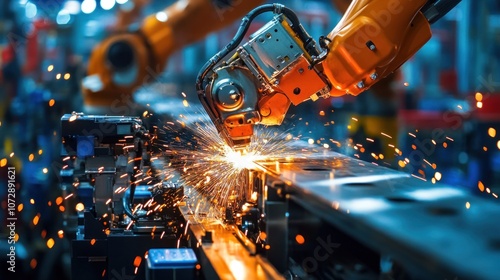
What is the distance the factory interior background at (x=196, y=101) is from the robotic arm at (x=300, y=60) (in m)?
0.58

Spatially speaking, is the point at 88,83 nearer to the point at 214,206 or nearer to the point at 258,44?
the point at 214,206

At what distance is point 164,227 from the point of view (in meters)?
4.55

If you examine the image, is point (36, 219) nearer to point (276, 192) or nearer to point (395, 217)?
point (276, 192)

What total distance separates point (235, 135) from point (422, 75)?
6784mm

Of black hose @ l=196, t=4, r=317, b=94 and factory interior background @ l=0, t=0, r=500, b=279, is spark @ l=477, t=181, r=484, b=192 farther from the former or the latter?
black hose @ l=196, t=4, r=317, b=94

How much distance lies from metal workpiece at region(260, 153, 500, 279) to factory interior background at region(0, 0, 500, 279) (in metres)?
1.37

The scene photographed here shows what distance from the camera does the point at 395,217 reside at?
2.42m

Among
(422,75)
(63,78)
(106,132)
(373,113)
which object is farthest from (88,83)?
(422,75)

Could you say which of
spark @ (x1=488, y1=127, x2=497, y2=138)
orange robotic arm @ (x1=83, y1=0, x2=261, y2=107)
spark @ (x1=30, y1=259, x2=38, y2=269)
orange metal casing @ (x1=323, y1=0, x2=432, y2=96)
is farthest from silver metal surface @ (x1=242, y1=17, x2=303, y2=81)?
spark @ (x1=488, y1=127, x2=497, y2=138)

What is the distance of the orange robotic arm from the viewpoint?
4.14m

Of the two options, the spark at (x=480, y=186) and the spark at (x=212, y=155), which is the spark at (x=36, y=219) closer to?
the spark at (x=212, y=155)

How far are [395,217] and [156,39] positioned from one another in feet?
7.12

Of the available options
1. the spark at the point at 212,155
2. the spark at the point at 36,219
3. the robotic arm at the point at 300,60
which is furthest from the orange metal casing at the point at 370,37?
the spark at the point at 36,219

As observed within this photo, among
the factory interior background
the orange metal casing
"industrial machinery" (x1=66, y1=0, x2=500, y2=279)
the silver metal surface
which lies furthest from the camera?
the factory interior background
